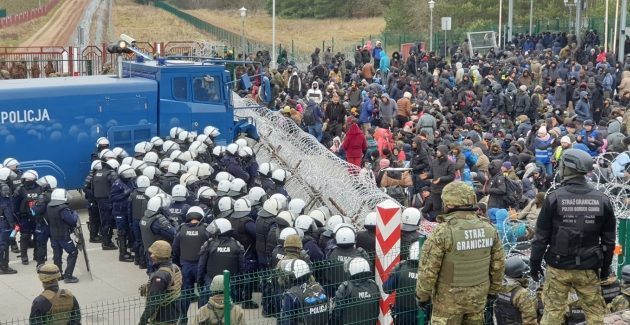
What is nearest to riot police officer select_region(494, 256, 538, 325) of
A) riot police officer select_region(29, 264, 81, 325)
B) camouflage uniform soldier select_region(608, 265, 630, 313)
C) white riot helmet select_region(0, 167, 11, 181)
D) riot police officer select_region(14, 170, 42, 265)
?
camouflage uniform soldier select_region(608, 265, 630, 313)

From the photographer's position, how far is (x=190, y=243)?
41.2 ft

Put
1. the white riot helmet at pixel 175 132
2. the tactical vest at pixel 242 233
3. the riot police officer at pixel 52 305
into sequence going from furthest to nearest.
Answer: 1. the white riot helmet at pixel 175 132
2. the tactical vest at pixel 242 233
3. the riot police officer at pixel 52 305

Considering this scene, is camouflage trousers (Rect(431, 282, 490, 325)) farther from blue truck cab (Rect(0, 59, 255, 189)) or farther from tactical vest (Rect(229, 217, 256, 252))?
blue truck cab (Rect(0, 59, 255, 189))

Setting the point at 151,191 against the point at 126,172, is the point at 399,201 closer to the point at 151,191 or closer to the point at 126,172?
the point at 151,191

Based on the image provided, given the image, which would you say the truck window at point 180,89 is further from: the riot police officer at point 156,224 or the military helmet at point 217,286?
the military helmet at point 217,286

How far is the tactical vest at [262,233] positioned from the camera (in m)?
13.0

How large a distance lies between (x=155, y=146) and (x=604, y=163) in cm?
859

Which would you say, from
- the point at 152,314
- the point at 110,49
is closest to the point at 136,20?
the point at 110,49

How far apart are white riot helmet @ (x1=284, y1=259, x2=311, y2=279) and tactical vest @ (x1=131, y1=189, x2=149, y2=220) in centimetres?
541

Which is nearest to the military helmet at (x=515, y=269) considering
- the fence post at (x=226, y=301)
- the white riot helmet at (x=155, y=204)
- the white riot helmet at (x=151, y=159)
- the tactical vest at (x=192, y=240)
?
the fence post at (x=226, y=301)

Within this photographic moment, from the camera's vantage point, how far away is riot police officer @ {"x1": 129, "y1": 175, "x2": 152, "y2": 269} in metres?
15.1

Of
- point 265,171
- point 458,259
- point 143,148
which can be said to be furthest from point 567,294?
point 143,148

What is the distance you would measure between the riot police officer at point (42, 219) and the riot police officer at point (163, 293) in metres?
4.64

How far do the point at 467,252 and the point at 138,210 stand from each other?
27.3 ft
